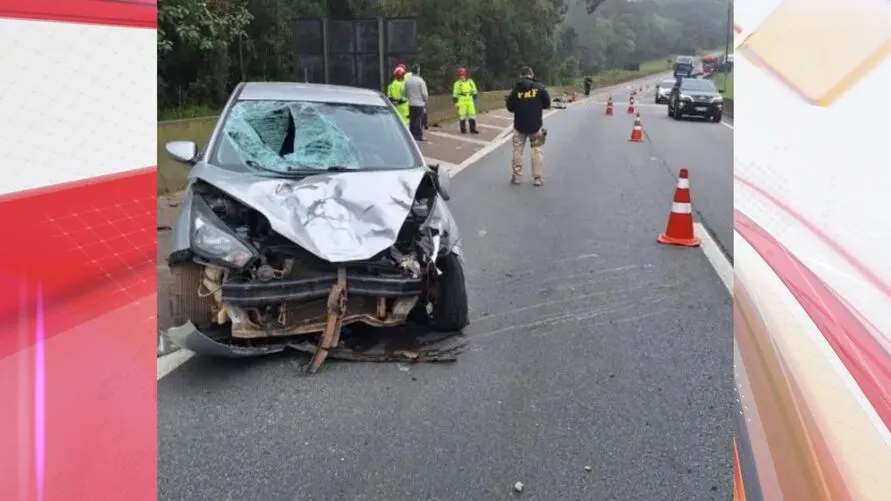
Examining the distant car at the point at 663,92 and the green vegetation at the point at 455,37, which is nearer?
the green vegetation at the point at 455,37

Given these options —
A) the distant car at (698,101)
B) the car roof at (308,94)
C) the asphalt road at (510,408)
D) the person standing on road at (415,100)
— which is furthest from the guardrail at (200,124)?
the distant car at (698,101)

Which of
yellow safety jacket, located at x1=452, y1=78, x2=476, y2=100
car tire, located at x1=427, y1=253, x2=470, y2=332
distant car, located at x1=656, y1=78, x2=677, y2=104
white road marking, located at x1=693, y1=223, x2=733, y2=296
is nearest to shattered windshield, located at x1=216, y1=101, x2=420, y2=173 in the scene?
car tire, located at x1=427, y1=253, x2=470, y2=332

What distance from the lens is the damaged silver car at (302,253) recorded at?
15.6 feet

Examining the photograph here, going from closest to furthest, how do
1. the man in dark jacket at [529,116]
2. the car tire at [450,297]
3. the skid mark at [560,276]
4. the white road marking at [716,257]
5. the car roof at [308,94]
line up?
the car tire at [450,297] < the car roof at [308,94] < the skid mark at [560,276] < the white road marking at [716,257] < the man in dark jacket at [529,116]

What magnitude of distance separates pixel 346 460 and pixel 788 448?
2775 millimetres

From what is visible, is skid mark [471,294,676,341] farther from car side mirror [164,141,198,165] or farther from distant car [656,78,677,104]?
distant car [656,78,677,104]

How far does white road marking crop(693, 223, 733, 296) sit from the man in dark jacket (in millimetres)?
3842

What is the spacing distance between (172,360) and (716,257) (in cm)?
512

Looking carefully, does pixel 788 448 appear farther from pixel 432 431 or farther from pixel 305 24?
pixel 305 24

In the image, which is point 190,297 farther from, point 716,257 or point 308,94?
point 716,257

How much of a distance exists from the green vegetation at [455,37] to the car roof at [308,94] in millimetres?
778

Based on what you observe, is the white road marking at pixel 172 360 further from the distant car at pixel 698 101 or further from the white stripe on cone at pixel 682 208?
the distant car at pixel 698 101

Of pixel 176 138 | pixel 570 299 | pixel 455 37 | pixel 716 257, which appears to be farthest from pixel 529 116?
pixel 455 37

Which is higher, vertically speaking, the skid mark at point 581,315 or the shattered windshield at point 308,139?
the shattered windshield at point 308,139
